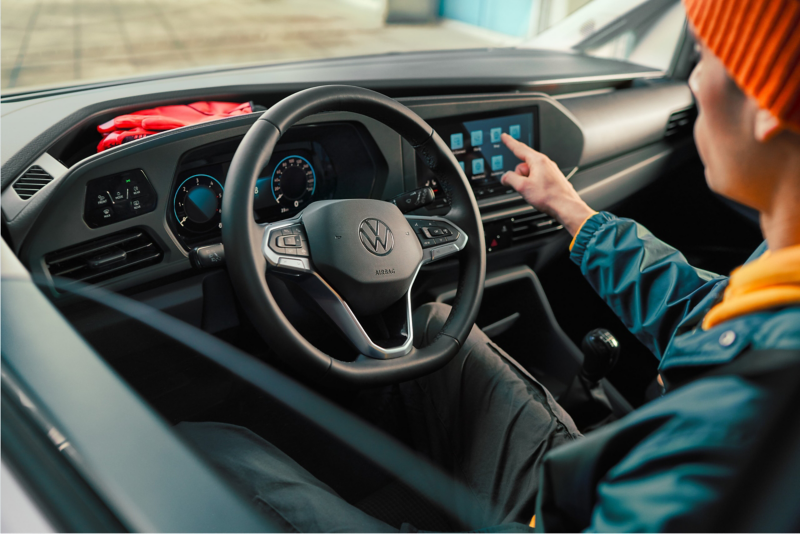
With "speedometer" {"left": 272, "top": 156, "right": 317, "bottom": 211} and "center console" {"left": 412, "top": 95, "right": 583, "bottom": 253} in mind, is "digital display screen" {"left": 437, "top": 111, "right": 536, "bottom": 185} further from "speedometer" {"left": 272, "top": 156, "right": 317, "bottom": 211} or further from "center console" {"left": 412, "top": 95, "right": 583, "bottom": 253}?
"speedometer" {"left": 272, "top": 156, "right": 317, "bottom": 211}

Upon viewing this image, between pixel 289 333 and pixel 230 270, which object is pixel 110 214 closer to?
pixel 230 270

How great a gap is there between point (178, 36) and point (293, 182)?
9.97ft

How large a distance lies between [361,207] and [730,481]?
2.54ft

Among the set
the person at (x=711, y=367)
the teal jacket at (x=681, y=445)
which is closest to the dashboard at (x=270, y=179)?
the person at (x=711, y=367)

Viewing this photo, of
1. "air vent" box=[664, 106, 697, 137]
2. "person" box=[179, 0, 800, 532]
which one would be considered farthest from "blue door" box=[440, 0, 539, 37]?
"person" box=[179, 0, 800, 532]

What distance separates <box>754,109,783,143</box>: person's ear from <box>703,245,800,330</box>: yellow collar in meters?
0.11

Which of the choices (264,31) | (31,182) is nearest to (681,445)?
(31,182)

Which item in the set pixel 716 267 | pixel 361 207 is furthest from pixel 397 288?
pixel 716 267

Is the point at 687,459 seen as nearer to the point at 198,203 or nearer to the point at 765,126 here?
the point at 765,126

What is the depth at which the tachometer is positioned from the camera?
117cm

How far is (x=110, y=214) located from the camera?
3.55ft

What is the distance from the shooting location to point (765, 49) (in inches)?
18.8

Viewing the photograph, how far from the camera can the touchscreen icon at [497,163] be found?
5.23ft

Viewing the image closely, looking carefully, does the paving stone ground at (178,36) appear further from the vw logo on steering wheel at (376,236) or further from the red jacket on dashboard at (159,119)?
the vw logo on steering wheel at (376,236)
